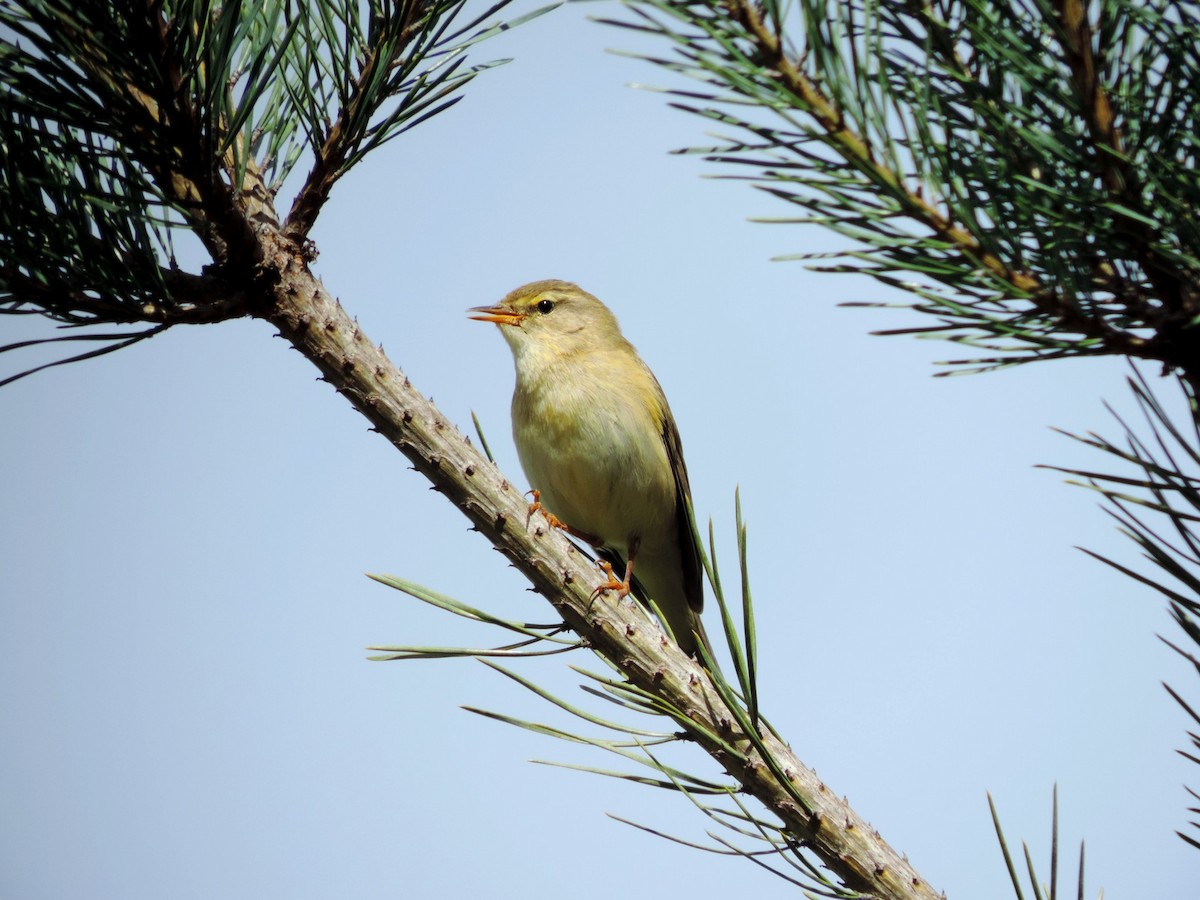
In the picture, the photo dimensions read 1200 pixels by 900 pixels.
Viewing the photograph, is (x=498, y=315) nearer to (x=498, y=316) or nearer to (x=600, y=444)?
(x=498, y=316)

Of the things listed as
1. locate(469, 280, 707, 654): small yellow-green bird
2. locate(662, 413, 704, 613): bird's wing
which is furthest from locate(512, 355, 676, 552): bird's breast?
locate(662, 413, 704, 613): bird's wing

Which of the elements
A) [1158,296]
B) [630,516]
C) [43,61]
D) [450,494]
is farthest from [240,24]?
[630,516]

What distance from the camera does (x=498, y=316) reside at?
5.84m

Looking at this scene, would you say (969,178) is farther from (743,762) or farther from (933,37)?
(743,762)

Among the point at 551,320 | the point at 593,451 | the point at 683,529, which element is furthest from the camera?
the point at 551,320

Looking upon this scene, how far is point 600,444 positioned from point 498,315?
3.93ft

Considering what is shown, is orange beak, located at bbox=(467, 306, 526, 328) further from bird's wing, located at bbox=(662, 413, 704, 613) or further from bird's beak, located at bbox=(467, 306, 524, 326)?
bird's wing, located at bbox=(662, 413, 704, 613)

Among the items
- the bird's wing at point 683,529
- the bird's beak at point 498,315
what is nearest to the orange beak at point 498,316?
the bird's beak at point 498,315

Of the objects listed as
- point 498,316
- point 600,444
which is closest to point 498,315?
point 498,316

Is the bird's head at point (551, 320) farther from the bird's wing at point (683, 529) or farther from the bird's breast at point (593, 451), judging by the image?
the bird's wing at point (683, 529)

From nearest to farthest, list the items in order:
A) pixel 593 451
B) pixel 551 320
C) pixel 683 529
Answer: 1. pixel 593 451
2. pixel 683 529
3. pixel 551 320

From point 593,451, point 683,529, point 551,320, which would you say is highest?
point 551,320

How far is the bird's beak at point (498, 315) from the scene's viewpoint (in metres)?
5.78

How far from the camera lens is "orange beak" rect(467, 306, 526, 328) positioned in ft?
19.0
